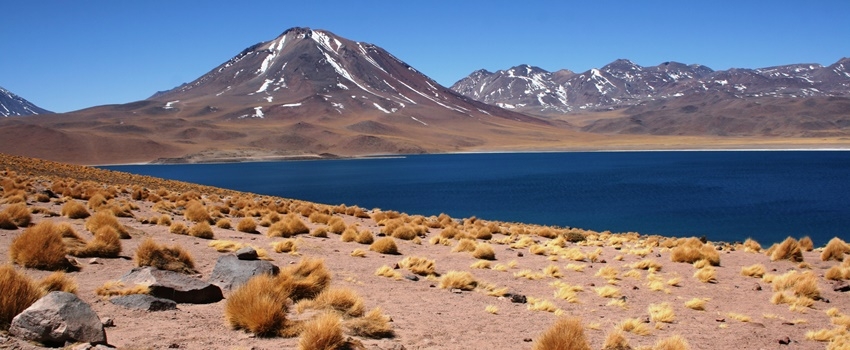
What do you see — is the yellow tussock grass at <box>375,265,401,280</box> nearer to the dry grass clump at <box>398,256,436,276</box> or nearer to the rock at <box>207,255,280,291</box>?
the dry grass clump at <box>398,256,436,276</box>

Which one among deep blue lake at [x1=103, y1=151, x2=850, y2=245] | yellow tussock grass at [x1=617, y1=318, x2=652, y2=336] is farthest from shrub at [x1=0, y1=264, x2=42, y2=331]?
deep blue lake at [x1=103, y1=151, x2=850, y2=245]

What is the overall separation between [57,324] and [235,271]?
11.8 feet

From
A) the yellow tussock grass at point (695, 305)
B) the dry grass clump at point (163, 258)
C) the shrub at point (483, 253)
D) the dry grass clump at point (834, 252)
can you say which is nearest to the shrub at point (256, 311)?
the dry grass clump at point (163, 258)

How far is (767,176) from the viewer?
77188 millimetres

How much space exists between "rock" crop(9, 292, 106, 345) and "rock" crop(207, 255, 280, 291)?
2.91m

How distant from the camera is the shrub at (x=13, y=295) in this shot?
18.9 feet

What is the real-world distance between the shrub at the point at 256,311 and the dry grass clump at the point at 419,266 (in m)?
5.03

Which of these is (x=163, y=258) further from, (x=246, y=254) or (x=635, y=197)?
(x=635, y=197)

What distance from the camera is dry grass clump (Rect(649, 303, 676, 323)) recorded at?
945 centimetres

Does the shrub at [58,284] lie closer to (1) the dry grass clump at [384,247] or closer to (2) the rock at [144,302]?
(2) the rock at [144,302]

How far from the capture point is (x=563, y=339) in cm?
645

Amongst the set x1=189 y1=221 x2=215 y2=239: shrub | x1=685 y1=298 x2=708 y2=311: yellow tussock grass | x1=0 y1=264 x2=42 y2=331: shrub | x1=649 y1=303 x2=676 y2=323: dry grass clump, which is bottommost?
x1=685 y1=298 x2=708 y2=311: yellow tussock grass

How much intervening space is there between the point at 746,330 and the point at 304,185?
70.0 meters

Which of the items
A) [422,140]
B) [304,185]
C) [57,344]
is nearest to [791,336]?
[57,344]
